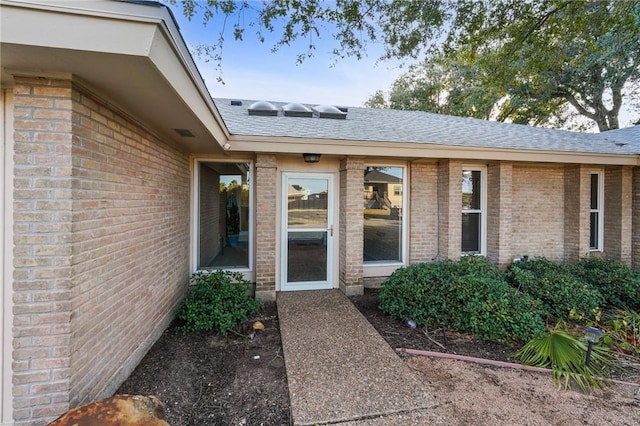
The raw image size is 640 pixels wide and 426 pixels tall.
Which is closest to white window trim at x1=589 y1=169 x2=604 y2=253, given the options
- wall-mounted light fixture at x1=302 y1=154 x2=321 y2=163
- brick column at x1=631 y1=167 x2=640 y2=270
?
brick column at x1=631 y1=167 x2=640 y2=270

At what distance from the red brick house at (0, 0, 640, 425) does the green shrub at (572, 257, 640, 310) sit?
0.74m

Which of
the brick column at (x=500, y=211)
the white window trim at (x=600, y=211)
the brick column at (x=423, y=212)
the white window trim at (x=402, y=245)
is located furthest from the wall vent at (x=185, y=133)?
the white window trim at (x=600, y=211)

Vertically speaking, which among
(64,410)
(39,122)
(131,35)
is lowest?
(64,410)

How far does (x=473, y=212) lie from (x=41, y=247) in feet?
22.6

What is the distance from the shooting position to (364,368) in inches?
117

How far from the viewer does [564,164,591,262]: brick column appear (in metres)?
6.18

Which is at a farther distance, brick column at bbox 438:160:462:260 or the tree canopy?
brick column at bbox 438:160:462:260

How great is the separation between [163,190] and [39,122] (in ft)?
6.34

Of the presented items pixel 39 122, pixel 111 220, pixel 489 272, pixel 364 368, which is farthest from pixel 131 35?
pixel 489 272

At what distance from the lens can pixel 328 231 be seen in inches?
219

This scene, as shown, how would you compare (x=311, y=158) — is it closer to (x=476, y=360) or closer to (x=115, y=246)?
(x=115, y=246)

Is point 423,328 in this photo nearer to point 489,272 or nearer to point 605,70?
point 489,272

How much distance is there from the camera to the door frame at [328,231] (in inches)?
210

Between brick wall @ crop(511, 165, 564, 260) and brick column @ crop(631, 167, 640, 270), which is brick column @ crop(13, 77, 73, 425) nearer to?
brick wall @ crop(511, 165, 564, 260)
